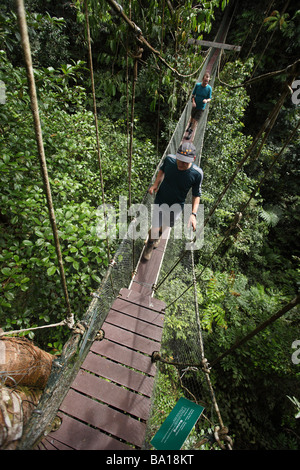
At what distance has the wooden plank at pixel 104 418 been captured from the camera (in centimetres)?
97

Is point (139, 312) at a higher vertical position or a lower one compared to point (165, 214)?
lower

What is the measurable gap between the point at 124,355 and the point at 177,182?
46.5 inches

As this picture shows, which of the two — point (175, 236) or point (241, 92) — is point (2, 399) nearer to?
point (175, 236)

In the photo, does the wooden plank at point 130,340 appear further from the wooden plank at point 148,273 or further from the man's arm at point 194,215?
the man's arm at point 194,215

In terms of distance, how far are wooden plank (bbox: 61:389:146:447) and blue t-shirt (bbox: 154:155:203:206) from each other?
1.34m

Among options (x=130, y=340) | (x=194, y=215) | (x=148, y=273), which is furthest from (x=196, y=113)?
(x=130, y=340)

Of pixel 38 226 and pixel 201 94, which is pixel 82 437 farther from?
pixel 201 94

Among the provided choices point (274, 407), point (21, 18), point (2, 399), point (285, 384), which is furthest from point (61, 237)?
point (274, 407)

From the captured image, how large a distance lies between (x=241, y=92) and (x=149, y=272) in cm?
403

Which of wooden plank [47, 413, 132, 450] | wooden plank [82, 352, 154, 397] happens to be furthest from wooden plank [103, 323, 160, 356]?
wooden plank [47, 413, 132, 450]

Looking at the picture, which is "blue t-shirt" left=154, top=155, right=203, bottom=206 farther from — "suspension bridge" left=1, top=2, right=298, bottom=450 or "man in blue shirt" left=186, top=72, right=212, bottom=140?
"man in blue shirt" left=186, top=72, right=212, bottom=140

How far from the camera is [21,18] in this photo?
37 centimetres

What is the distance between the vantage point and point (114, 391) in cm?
109

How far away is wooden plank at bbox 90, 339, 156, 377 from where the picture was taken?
1.22 meters
